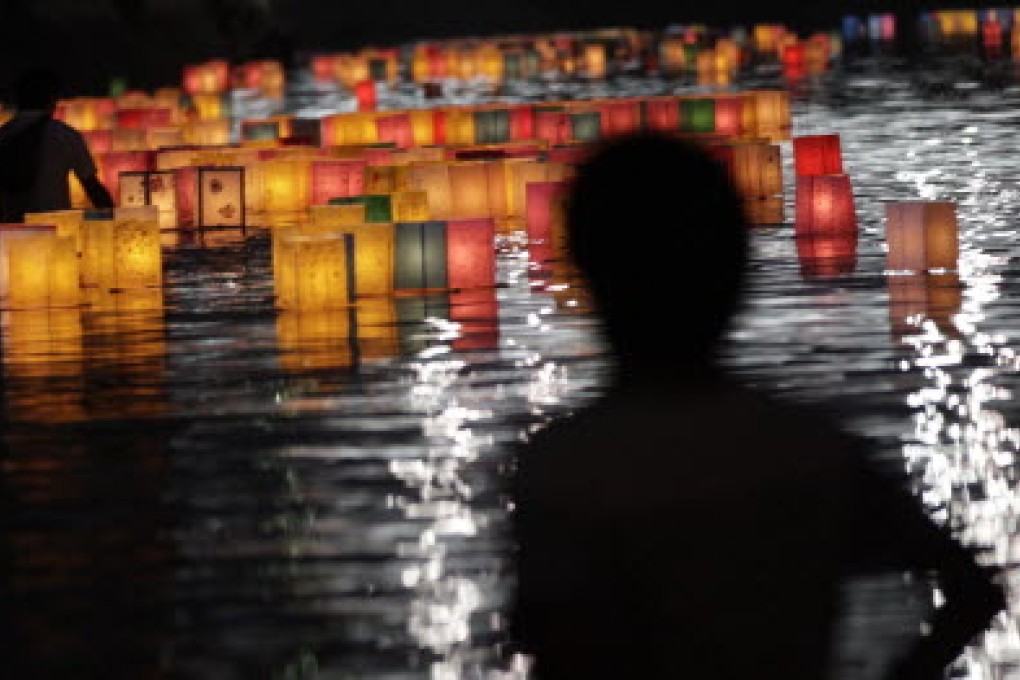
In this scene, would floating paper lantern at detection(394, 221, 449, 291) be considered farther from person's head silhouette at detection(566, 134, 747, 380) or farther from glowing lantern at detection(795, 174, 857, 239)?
person's head silhouette at detection(566, 134, 747, 380)

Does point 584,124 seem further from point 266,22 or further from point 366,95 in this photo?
point 266,22

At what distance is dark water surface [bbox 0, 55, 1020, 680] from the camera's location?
19.7ft

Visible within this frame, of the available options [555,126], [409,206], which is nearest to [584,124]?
[555,126]

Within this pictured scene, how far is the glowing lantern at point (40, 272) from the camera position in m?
13.4

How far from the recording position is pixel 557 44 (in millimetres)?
49781

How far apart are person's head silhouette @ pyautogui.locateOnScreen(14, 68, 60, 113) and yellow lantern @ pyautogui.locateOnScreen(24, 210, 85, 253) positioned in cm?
72

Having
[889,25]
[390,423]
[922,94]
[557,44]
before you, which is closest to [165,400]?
[390,423]

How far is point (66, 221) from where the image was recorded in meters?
14.6

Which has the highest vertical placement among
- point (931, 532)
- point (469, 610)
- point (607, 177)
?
point (607, 177)

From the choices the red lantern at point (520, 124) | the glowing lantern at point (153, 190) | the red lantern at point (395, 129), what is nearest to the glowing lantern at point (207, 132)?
the red lantern at point (395, 129)

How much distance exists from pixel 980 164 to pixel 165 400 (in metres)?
11.3

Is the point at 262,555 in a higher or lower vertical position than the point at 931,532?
lower

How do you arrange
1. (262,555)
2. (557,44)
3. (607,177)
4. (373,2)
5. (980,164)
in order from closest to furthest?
(607,177)
(262,555)
(980,164)
(557,44)
(373,2)

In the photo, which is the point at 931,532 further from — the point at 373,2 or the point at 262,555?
the point at 373,2
